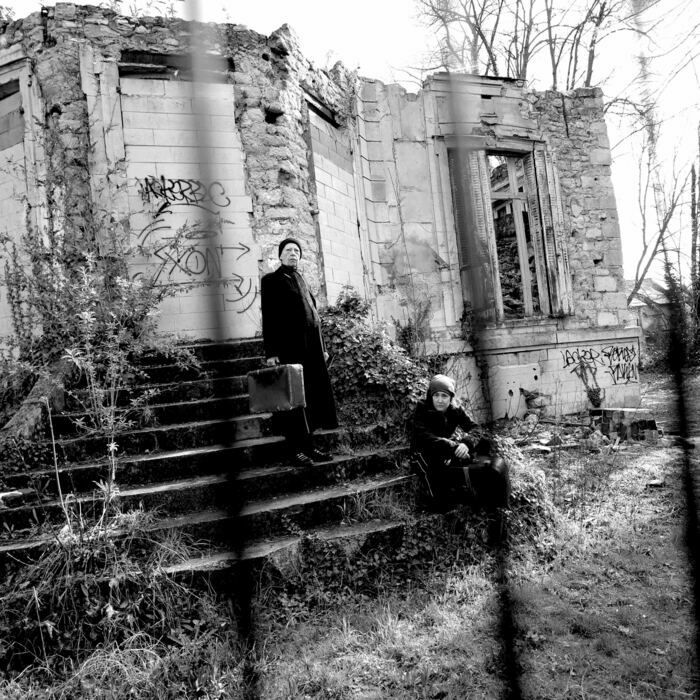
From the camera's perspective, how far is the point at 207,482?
425 cm

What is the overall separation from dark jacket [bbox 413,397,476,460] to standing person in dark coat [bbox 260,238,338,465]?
79cm

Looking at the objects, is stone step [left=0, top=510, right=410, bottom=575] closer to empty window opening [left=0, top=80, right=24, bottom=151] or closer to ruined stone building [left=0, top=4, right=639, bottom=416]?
ruined stone building [left=0, top=4, right=639, bottom=416]

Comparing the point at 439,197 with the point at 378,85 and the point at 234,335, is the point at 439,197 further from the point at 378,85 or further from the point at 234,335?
the point at 234,335

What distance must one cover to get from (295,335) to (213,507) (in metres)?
1.51

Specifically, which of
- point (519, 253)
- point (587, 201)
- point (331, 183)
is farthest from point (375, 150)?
point (587, 201)

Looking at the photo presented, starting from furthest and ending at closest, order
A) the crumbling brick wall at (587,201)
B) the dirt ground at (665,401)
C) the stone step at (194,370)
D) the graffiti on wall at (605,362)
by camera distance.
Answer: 1. the crumbling brick wall at (587,201)
2. the graffiti on wall at (605,362)
3. the dirt ground at (665,401)
4. the stone step at (194,370)

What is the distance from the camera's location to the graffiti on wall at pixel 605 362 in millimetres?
10148

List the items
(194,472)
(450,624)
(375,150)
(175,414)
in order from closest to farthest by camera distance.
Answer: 1. (450,624)
2. (194,472)
3. (175,414)
4. (375,150)

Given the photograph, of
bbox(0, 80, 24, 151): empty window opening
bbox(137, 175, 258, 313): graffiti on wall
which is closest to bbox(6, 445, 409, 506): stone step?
bbox(137, 175, 258, 313): graffiti on wall

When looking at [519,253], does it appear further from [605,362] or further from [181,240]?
[181,240]

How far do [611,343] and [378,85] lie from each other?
20.4ft

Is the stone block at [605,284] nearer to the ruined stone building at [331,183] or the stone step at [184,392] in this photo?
the ruined stone building at [331,183]

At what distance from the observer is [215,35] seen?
7270 mm

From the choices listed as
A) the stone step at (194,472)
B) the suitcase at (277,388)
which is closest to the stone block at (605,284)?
the stone step at (194,472)
